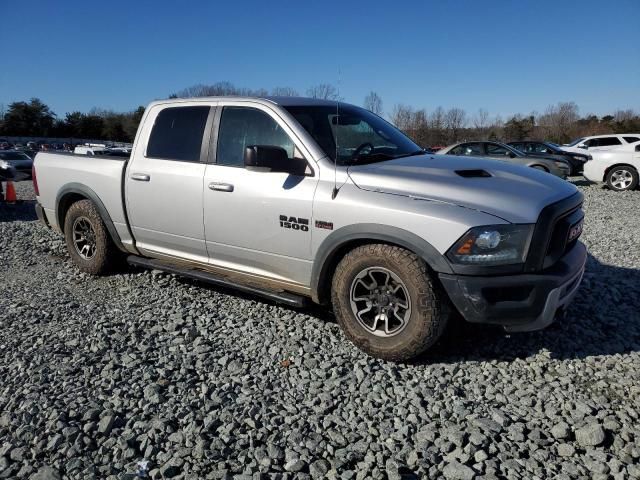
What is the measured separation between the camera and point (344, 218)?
3.49 m

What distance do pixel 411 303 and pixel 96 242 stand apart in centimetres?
370

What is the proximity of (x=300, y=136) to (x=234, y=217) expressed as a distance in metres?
0.87

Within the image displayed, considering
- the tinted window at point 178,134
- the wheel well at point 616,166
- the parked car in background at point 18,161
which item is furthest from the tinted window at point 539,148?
the parked car in background at point 18,161

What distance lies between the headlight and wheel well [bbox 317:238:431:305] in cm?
49

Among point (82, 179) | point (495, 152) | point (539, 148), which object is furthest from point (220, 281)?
point (539, 148)

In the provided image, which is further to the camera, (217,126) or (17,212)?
(17,212)

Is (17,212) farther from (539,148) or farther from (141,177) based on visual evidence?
(539,148)

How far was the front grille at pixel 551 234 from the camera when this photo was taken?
3082 millimetres

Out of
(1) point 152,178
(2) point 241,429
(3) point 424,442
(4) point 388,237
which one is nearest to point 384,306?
(4) point 388,237

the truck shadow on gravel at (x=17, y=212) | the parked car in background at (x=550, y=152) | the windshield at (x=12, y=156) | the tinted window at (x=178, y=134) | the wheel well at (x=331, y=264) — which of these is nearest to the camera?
the wheel well at (x=331, y=264)

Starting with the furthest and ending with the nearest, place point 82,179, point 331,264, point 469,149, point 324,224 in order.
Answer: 1. point 469,149
2. point 82,179
3. point 331,264
4. point 324,224

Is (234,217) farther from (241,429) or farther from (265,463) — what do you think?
(265,463)

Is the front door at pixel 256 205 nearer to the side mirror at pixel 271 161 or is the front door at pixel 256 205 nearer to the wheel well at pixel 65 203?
the side mirror at pixel 271 161

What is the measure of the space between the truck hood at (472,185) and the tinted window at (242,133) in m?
0.81
